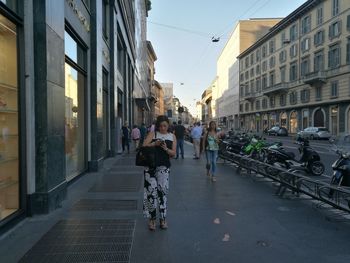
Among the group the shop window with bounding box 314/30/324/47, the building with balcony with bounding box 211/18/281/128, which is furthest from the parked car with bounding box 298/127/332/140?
the building with balcony with bounding box 211/18/281/128

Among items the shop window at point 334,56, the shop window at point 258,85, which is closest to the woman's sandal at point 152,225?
the shop window at point 334,56

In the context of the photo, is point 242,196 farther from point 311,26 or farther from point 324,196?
point 311,26

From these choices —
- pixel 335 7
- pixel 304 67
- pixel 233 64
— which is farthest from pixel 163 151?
pixel 233 64

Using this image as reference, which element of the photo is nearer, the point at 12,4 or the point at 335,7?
the point at 12,4

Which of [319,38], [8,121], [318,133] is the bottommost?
[318,133]

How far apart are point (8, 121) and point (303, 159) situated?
367 inches

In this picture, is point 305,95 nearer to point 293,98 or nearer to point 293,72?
point 293,98

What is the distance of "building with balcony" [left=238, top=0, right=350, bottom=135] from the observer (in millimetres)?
43312

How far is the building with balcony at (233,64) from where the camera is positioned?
83625 millimetres

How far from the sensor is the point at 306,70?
52.6 metres

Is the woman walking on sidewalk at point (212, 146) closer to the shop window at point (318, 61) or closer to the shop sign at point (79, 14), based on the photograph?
the shop sign at point (79, 14)

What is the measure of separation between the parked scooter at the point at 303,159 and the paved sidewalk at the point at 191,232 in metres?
4.19

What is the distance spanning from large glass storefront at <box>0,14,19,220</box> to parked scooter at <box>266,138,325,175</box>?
8.32 meters

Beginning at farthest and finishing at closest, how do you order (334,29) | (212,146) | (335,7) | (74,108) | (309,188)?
(334,29)
(335,7)
(212,146)
(74,108)
(309,188)
